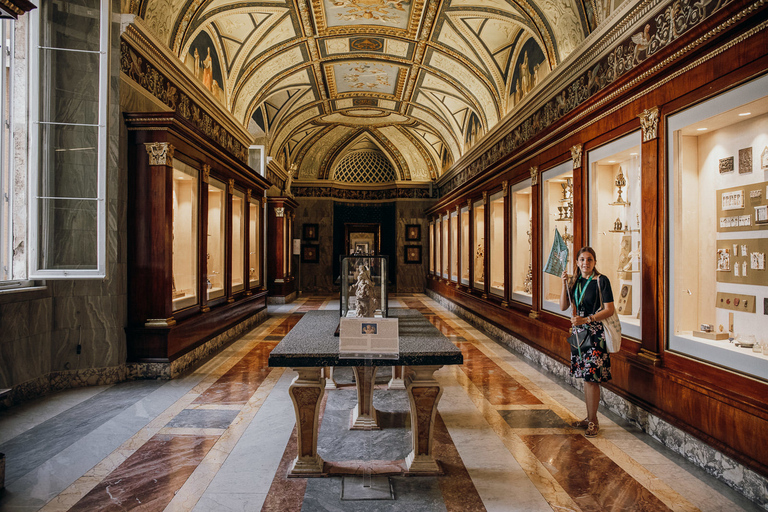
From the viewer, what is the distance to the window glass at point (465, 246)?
13391mm

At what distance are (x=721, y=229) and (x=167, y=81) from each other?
7751 mm

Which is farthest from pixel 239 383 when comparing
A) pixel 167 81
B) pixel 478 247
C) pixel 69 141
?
pixel 478 247

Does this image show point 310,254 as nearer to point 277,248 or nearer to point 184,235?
point 277,248

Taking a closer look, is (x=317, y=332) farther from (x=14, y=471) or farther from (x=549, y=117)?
(x=549, y=117)

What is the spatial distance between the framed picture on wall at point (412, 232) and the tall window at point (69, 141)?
1600 cm

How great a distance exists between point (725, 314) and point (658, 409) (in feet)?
3.50

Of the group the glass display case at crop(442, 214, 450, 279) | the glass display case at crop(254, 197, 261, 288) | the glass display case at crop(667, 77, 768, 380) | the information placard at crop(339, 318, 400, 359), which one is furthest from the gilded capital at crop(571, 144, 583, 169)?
the glass display case at crop(442, 214, 450, 279)

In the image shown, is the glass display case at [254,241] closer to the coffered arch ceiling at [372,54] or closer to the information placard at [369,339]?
the coffered arch ceiling at [372,54]

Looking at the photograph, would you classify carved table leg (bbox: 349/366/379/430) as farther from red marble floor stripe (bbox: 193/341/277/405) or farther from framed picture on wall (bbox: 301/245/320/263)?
framed picture on wall (bbox: 301/245/320/263)

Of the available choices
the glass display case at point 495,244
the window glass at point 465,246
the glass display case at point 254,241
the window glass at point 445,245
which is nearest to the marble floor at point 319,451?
the glass display case at point 495,244

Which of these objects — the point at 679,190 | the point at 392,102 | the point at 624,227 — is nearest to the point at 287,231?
the point at 392,102

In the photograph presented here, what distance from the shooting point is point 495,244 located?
1044 centimetres

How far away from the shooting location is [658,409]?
170 inches

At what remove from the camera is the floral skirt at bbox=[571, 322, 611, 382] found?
14.1 feet
